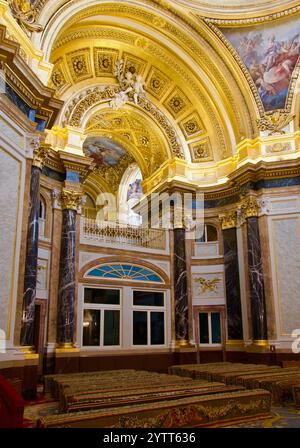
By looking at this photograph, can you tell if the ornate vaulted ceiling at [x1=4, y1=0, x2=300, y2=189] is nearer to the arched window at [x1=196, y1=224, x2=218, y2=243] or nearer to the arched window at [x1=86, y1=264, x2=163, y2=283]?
the arched window at [x1=196, y1=224, x2=218, y2=243]

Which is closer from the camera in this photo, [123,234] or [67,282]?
[67,282]

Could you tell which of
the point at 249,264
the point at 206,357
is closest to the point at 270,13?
the point at 249,264

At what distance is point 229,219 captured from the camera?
15555 millimetres

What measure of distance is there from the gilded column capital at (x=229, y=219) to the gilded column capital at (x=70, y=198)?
577 cm

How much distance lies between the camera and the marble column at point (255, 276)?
13.4 metres

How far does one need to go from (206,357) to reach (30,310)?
7738 millimetres

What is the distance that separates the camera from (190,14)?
14641 mm

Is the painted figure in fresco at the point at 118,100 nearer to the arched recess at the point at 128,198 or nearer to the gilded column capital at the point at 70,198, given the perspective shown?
the gilded column capital at the point at 70,198

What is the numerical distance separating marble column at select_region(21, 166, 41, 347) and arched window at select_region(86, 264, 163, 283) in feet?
12.5

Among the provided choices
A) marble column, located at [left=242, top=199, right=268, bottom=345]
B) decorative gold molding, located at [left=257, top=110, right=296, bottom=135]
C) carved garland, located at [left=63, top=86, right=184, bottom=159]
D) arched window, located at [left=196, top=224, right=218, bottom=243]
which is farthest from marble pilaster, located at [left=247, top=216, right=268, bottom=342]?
carved garland, located at [left=63, top=86, right=184, bottom=159]

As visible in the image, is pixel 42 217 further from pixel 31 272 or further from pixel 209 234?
Result: pixel 209 234

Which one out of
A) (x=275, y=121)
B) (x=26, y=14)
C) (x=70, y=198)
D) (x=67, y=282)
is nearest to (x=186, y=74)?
(x=275, y=121)

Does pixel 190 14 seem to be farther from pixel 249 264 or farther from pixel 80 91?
pixel 249 264

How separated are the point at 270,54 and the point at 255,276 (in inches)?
331
